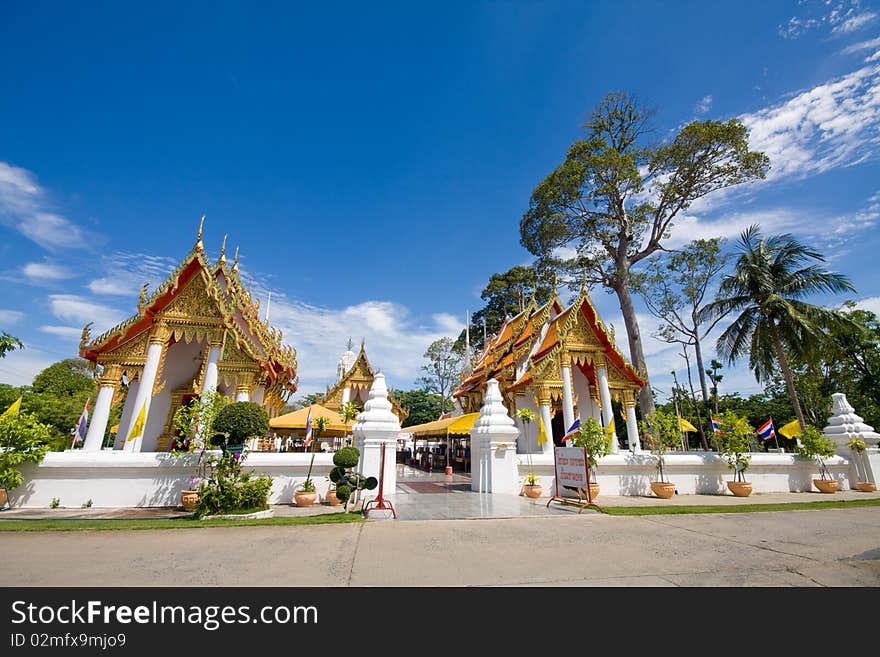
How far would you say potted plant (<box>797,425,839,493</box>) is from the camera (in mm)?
13844

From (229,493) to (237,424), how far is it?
55.5 inches

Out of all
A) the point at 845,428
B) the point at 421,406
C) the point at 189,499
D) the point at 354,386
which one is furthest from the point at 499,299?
the point at 189,499

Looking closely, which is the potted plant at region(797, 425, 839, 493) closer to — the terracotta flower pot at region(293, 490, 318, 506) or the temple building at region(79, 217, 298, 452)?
the terracotta flower pot at region(293, 490, 318, 506)

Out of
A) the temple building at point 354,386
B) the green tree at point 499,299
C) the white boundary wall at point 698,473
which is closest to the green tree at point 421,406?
the green tree at point 499,299

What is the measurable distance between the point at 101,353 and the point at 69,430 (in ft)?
90.7

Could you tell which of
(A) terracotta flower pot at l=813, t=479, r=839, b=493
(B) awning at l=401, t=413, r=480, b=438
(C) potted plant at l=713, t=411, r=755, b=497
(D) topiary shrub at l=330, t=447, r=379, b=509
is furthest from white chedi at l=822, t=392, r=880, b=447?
(D) topiary shrub at l=330, t=447, r=379, b=509

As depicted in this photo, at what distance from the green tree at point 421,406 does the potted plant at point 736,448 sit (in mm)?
33357

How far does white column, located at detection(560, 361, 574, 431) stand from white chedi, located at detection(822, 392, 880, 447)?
958 cm

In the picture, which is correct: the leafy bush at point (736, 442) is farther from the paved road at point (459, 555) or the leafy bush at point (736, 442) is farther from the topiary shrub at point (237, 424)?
the topiary shrub at point (237, 424)
